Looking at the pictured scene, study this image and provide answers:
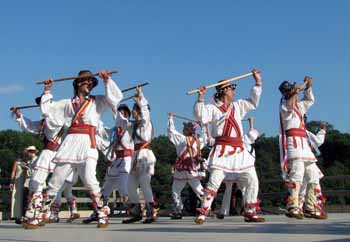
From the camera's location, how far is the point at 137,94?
8945 millimetres

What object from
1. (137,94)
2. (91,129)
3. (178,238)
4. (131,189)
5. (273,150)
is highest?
(273,150)

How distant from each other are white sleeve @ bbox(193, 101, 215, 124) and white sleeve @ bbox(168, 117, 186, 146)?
2909 mm

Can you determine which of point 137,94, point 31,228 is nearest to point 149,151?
point 137,94

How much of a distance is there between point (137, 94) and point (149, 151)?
3.97 feet

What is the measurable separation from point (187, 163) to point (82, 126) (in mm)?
3745

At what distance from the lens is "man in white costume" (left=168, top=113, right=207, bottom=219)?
1144cm

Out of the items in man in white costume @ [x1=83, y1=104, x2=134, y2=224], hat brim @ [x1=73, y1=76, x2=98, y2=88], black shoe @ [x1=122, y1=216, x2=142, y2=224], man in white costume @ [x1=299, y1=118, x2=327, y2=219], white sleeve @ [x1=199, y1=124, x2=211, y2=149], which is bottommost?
black shoe @ [x1=122, y1=216, x2=142, y2=224]

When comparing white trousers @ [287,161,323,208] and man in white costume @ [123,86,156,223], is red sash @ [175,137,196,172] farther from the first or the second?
white trousers @ [287,161,323,208]

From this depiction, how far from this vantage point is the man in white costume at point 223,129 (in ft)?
28.2

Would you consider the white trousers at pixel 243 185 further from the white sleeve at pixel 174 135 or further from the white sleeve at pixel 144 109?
the white sleeve at pixel 174 135

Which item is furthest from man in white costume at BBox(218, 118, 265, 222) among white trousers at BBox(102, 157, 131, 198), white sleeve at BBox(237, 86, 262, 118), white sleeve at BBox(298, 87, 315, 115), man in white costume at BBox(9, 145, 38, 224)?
man in white costume at BBox(9, 145, 38, 224)

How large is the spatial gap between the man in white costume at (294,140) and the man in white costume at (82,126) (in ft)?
8.78

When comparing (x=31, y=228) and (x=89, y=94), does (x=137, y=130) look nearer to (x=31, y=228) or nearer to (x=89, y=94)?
(x=89, y=94)

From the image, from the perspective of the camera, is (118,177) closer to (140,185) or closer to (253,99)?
(140,185)
